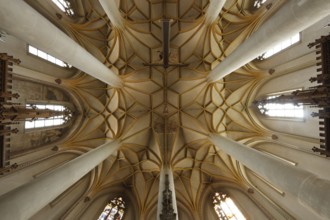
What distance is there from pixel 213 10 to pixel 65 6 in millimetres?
7779

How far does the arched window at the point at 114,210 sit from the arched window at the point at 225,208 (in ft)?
18.8

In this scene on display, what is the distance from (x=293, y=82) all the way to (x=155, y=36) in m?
8.62

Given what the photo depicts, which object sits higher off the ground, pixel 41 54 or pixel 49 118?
pixel 41 54

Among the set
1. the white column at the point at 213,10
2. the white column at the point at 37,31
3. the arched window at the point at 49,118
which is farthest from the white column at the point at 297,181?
the arched window at the point at 49,118

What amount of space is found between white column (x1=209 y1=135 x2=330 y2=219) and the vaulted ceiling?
5.90 metres

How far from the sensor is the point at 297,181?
20.4ft

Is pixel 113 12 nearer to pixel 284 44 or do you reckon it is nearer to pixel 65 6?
pixel 65 6

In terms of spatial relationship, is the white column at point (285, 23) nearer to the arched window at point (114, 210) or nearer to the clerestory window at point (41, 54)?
the clerestory window at point (41, 54)

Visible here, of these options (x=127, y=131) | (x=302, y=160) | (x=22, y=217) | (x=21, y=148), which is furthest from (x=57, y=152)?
(x=302, y=160)

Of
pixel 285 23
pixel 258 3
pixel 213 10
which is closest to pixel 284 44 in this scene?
pixel 258 3

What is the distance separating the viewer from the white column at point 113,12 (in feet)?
36.1

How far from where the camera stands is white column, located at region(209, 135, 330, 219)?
5223 millimetres

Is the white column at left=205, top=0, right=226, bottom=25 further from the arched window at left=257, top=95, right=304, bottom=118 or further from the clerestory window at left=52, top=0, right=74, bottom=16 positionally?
the clerestory window at left=52, top=0, right=74, bottom=16

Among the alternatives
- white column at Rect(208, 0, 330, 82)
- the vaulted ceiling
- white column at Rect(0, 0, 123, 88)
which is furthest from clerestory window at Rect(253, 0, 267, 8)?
white column at Rect(0, 0, 123, 88)
